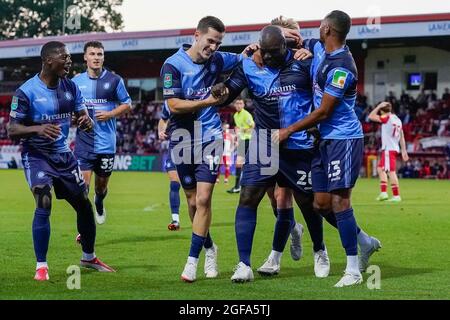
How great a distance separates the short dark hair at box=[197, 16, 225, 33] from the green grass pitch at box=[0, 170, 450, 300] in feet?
8.00

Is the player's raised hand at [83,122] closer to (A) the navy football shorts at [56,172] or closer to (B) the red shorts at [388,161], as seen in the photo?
(A) the navy football shorts at [56,172]

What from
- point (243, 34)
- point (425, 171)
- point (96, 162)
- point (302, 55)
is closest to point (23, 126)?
point (302, 55)

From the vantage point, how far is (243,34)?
4238 cm

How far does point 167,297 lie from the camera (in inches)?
293

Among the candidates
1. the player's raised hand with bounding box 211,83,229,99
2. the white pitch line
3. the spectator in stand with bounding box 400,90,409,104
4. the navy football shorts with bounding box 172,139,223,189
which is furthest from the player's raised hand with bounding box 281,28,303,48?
the spectator in stand with bounding box 400,90,409,104

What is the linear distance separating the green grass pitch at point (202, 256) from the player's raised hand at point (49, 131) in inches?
53.9

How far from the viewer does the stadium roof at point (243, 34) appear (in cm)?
3800

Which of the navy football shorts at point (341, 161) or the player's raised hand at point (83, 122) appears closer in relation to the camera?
the navy football shorts at point (341, 161)

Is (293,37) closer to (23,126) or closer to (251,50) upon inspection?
(251,50)

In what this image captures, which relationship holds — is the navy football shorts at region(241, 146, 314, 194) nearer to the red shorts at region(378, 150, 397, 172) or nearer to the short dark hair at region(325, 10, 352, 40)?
the short dark hair at region(325, 10, 352, 40)

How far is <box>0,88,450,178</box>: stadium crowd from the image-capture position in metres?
36.3

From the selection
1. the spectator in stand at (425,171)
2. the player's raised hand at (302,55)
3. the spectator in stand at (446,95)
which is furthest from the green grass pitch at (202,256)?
the spectator in stand at (446,95)

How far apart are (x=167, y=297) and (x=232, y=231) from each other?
6.23m
